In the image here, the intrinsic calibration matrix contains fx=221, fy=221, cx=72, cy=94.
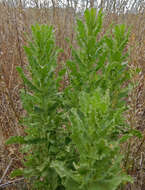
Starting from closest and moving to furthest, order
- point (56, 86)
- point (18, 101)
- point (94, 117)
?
point (94, 117)
point (56, 86)
point (18, 101)

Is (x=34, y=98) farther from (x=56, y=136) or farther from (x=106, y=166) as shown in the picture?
(x=106, y=166)

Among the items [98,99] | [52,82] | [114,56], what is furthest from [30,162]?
[114,56]

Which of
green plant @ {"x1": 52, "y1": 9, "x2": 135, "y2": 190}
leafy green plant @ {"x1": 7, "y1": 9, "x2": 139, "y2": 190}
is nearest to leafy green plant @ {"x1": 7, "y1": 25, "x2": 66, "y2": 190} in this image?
leafy green plant @ {"x1": 7, "y1": 9, "x2": 139, "y2": 190}

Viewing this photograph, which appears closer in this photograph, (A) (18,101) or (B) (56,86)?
(B) (56,86)

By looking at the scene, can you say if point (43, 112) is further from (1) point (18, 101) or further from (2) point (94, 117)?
(1) point (18, 101)

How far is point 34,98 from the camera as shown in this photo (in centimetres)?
158

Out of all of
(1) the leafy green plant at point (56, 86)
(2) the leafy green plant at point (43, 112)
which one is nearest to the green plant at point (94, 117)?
(1) the leafy green plant at point (56, 86)

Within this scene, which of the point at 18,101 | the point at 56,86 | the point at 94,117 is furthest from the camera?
the point at 18,101

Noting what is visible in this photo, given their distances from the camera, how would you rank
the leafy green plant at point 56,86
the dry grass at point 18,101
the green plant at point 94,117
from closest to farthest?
the green plant at point 94,117
the leafy green plant at point 56,86
the dry grass at point 18,101

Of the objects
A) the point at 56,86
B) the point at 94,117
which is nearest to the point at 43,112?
the point at 56,86

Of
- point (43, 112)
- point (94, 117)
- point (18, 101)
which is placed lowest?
point (18, 101)

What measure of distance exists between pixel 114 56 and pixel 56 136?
2.40 feet

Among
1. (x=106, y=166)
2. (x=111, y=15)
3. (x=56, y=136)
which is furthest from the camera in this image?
(x=111, y=15)

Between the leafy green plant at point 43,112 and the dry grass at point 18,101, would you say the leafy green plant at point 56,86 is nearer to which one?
the leafy green plant at point 43,112
